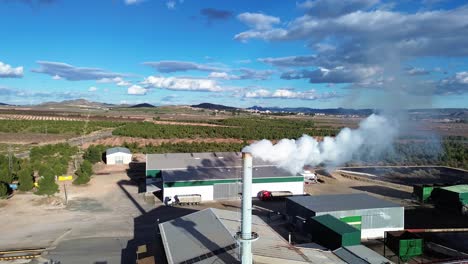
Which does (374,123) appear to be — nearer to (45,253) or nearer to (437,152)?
(45,253)

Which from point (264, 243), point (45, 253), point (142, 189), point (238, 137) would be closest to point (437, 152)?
point (238, 137)

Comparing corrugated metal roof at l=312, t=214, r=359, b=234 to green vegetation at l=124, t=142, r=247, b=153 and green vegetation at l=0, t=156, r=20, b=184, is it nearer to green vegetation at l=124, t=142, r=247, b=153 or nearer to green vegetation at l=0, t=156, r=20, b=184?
green vegetation at l=0, t=156, r=20, b=184

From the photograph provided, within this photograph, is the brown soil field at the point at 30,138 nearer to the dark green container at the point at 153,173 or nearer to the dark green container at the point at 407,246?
the dark green container at the point at 153,173

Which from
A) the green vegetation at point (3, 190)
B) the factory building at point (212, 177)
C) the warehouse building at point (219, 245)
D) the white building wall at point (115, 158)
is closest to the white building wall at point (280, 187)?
the factory building at point (212, 177)

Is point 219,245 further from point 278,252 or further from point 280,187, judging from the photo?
point 280,187

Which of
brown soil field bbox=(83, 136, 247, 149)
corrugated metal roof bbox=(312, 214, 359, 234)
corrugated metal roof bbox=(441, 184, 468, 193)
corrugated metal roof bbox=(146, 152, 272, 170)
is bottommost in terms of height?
corrugated metal roof bbox=(312, 214, 359, 234)

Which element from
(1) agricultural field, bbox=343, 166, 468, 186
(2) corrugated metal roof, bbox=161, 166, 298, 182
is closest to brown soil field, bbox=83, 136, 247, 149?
(1) agricultural field, bbox=343, 166, 468, 186
